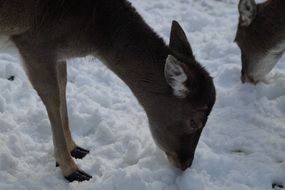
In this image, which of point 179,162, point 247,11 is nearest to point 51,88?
point 179,162

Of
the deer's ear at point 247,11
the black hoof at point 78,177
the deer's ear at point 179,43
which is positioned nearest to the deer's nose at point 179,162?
the black hoof at point 78,177

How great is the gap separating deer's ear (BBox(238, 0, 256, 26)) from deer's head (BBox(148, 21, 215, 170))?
5.26ft

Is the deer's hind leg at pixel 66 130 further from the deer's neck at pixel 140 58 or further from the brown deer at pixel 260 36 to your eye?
the brown deer at pixel 260 36

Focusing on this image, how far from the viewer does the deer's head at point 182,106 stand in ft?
13.7

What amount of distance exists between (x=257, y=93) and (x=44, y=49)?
8.33 feet

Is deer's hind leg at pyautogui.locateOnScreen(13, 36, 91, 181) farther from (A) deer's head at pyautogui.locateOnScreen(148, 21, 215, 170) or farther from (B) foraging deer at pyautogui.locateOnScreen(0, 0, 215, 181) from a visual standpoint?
(A) deer's head at pyautogui.locateOnScreen(148, 21, 215, 170)

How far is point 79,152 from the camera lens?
5004 mm

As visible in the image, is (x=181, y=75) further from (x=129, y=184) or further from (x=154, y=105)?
(x=129, y=184)

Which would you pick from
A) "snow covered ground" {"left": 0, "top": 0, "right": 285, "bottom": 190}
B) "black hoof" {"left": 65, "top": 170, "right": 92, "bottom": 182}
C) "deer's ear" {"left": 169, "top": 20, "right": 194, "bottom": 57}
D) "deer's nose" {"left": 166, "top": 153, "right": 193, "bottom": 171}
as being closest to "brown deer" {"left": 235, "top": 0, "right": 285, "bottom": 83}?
"snow covered ground" {"left": 0, "top": 0, "right": 285, "bottom": 190}

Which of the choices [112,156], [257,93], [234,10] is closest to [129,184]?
[112,156]

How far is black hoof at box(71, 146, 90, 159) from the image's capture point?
4.99 metres

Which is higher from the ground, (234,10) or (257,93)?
(257,93)

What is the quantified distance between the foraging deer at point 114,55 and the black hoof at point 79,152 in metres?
0.30

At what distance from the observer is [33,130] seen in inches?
205
